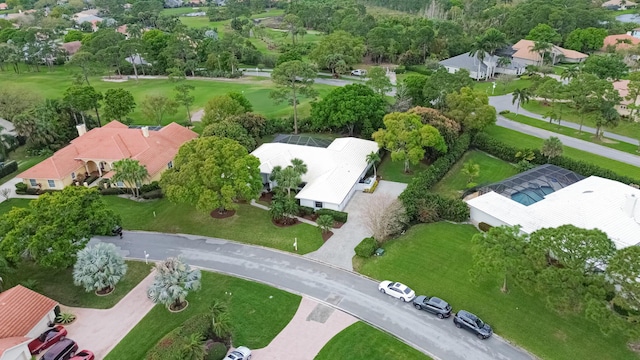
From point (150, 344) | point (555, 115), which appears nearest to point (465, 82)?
point (555, 115)

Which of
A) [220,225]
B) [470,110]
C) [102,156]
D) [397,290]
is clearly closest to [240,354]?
[397,290]

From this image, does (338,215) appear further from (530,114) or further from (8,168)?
(530,114)

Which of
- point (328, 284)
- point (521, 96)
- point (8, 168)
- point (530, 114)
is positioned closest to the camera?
point (328, 284)

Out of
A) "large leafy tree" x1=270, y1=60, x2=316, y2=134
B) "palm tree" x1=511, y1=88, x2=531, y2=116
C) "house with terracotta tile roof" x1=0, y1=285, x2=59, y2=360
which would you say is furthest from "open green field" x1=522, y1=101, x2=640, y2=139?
"house with terracotta tile roof" x1=0, y1=285, x2=59, y2=360

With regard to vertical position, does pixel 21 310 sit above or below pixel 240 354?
above

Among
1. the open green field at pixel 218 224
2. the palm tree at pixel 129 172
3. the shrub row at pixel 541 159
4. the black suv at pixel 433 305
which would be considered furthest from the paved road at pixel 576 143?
the palm tree at pixel 129 172

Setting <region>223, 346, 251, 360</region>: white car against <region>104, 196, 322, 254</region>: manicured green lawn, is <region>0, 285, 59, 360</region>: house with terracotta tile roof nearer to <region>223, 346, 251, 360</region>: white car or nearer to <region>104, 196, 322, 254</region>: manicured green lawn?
<region>223, 346, 251, 360</region>: white car

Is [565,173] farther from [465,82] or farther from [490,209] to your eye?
[465,82]
